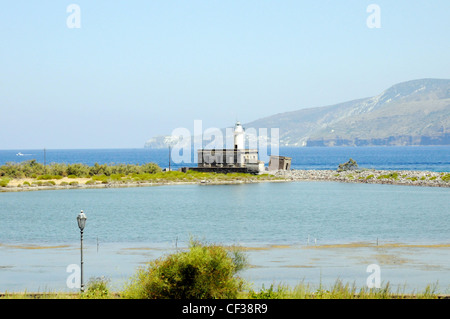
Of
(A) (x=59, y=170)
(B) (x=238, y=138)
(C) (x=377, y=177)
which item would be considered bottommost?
(C) (x=377, y=177)

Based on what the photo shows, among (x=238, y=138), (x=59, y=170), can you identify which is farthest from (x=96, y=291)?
(x=59, y=170)

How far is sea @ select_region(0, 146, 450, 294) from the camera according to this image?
2334cm

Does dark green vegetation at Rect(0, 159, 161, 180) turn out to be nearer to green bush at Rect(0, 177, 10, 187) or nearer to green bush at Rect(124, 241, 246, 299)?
green bush at Rect(0, 177, 10, 187)

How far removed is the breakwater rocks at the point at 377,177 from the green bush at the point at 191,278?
70.7 m

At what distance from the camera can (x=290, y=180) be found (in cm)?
9525

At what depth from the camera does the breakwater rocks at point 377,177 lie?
84312 mm

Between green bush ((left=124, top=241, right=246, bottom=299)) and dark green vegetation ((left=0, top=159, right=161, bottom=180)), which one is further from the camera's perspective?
dark green vegetation ((left=0, top=159, right=161, bottom=180))

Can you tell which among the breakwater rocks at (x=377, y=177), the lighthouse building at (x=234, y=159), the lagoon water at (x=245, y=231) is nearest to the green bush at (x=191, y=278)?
the lagoon water at (x=245, y=231)

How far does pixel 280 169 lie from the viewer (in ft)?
348

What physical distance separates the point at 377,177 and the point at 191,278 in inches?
3251

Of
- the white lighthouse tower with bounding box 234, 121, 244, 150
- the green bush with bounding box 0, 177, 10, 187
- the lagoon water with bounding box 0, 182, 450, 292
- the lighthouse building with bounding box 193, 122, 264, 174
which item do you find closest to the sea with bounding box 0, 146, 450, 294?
the lagoon water with bounding box 0, 182, 450, 292

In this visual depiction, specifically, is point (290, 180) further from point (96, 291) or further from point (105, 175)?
point (96, 291)
